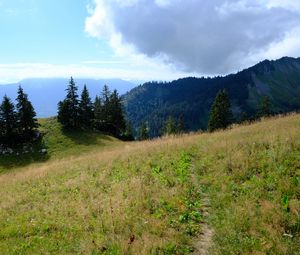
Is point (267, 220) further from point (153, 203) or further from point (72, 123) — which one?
point (72, 123)

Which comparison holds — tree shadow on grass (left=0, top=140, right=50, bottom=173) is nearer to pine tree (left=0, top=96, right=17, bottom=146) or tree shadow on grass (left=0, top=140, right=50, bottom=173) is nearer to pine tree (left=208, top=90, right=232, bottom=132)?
pine tree (left=0, top=96, right=17, bottom=146)

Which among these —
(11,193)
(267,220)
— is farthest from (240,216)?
(11,193)

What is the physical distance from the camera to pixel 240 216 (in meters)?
8.28

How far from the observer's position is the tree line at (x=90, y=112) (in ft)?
208

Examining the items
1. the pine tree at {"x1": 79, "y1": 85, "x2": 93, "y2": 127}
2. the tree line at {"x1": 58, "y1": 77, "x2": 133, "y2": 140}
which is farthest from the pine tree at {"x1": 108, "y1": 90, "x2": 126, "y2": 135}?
the pine tree at {"x1": 79, "y1": 85, "x2": 93, "y2": 127}

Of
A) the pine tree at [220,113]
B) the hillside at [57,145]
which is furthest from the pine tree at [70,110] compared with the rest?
the pine tree at [220,113]

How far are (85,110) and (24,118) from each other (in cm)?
1326

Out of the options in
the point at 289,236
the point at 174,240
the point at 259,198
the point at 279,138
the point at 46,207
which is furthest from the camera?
the point at 279,138

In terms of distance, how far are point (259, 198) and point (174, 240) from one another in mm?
3041

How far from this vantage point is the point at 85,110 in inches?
2621

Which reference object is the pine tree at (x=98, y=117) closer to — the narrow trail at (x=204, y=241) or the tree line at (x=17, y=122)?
the tree line at (x=17, y=122)

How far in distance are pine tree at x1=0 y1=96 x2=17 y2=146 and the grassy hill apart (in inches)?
1761

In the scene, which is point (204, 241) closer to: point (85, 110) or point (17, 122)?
point (17, 122)

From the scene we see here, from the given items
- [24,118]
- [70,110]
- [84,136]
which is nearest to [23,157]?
[24,118]
